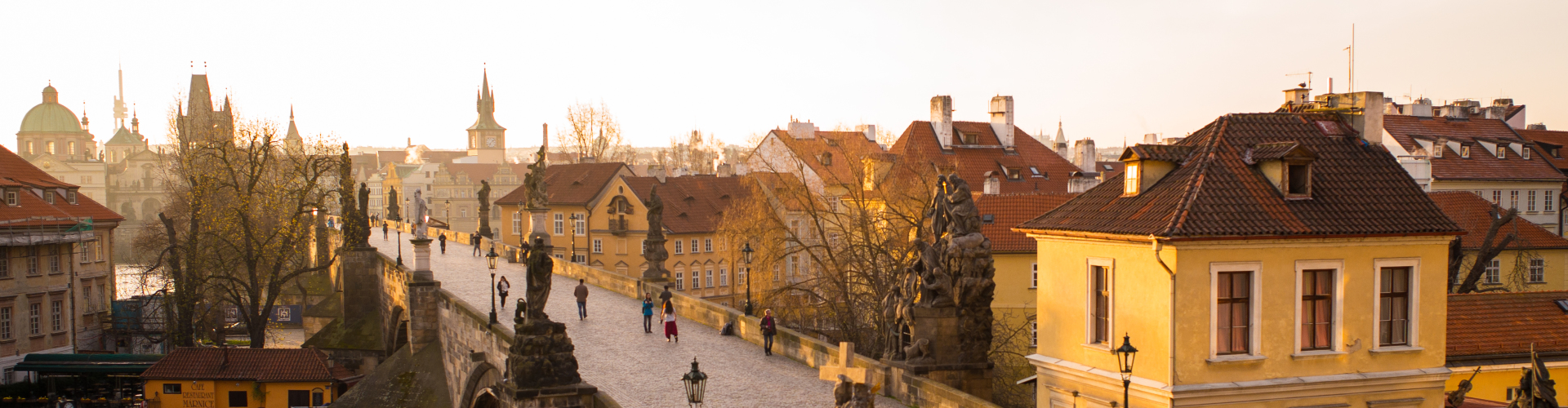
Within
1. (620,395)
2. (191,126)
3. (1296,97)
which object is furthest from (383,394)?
(191,126)

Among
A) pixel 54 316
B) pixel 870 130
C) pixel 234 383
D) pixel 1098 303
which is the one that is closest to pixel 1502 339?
pixel 1098 303

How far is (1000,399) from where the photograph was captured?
2792 cm

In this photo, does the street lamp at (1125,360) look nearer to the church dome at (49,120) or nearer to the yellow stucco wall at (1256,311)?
the yellow stucco wall at (1256,311)

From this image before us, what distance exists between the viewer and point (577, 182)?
53.7 metres

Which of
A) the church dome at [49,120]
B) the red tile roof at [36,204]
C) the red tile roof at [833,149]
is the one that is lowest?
the red tile roof at [36,204]

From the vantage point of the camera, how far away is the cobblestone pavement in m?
16.1

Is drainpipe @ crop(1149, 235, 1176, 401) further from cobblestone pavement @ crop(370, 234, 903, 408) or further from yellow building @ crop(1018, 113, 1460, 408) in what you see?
cobblestone pavement @ crop(370, 234, 903, 408)

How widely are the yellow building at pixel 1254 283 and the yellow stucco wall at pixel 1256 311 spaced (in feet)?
0.07

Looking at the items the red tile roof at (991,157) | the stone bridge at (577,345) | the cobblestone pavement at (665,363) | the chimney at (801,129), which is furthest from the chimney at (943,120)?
the cobblestone pavement at (665,363)

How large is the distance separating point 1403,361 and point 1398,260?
137cm

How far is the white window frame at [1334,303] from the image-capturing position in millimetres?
14719

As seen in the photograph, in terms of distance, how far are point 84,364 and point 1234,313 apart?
110ft

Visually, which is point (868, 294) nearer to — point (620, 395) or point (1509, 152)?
point (620, 395)

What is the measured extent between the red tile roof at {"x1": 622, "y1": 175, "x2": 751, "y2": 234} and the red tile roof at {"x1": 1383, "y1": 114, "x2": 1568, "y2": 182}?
26180 millimetres
